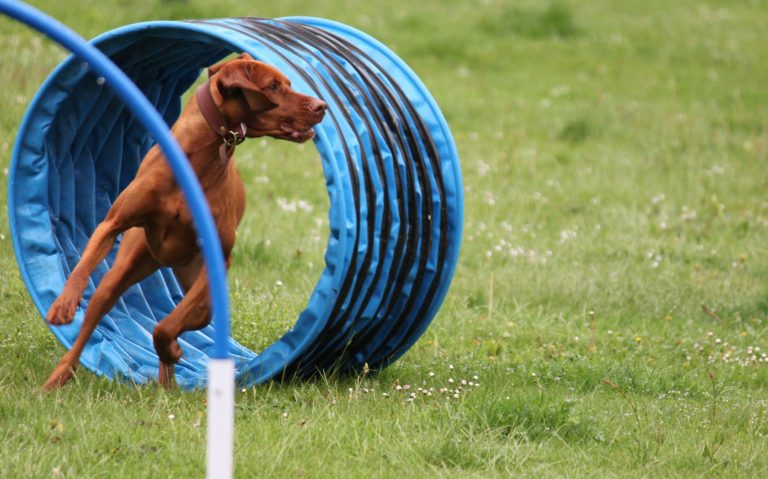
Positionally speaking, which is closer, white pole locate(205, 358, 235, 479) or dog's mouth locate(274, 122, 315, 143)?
white pole locate(205, 358, 235, 479)

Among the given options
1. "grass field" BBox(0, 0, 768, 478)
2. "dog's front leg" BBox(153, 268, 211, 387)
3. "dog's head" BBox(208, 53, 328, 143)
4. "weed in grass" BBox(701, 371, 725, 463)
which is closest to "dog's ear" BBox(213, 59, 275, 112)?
"dog's head" BBox(208, 53, 328, 143)

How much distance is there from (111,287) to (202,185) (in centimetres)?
65

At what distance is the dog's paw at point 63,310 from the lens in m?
4.51

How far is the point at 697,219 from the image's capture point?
8.80m

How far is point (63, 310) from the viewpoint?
451 centimetres

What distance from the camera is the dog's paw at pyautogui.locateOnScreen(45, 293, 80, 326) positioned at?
451 cm

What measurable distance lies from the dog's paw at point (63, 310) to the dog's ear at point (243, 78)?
1.08 meters

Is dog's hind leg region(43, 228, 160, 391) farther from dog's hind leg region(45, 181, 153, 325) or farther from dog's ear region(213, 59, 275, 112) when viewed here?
dog's ear region(213, 59, 275, 112)

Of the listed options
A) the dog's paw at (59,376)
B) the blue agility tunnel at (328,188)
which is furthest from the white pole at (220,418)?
the dog's paw at (59,376)

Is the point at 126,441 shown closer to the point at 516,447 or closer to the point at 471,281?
the point at 516,447

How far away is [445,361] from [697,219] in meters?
4.00

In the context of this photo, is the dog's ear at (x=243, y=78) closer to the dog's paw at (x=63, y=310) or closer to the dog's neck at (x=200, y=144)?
the dog's neck at (x=200, y=144)

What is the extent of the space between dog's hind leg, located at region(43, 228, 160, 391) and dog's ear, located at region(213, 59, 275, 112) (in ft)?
2.78

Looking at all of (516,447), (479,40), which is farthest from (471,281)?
(479,40)
